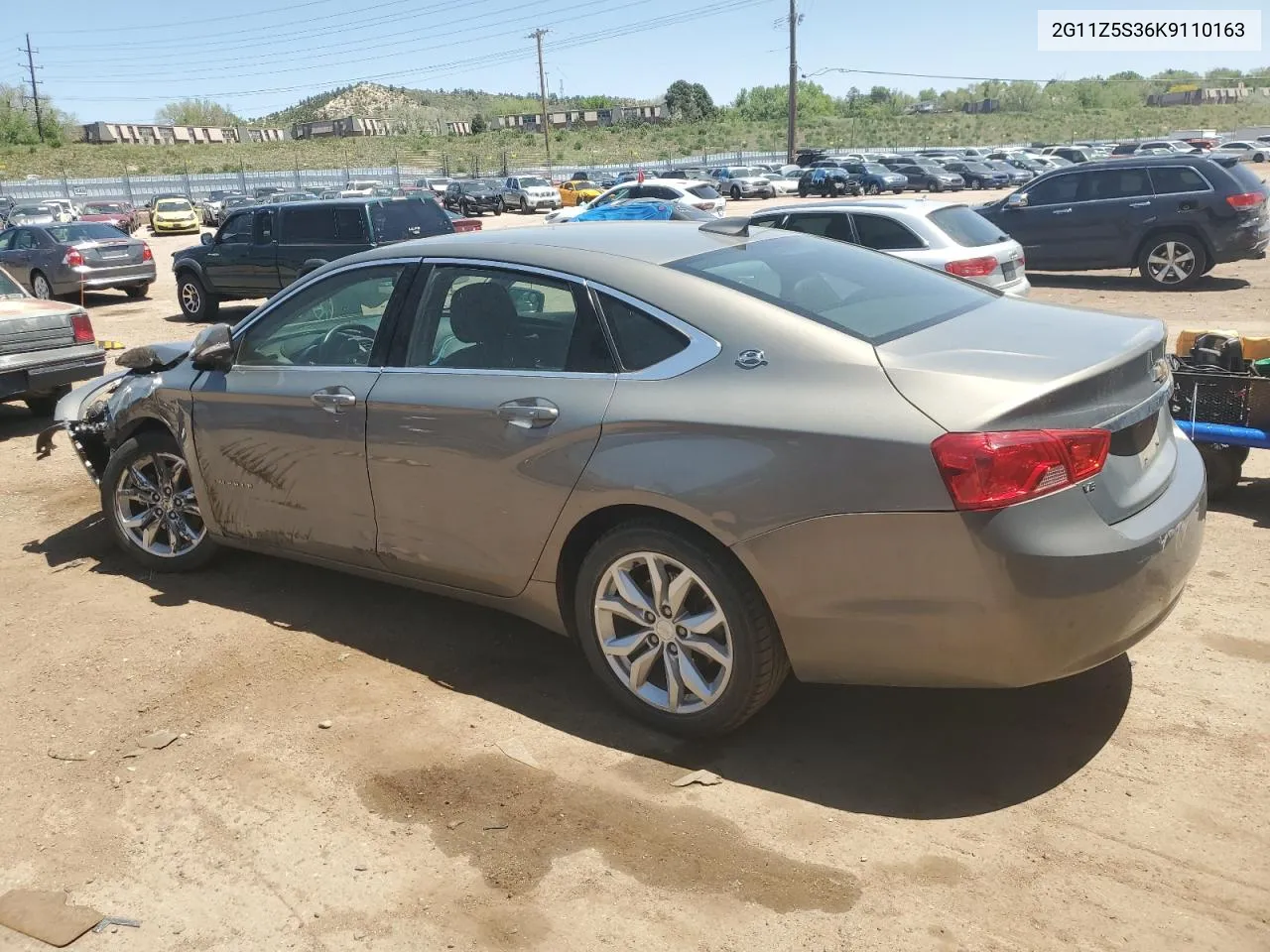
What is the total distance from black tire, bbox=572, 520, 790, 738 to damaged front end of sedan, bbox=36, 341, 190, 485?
2633 millimetres

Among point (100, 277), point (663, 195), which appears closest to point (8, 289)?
point (100, 277)

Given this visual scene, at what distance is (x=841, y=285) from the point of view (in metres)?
3.76

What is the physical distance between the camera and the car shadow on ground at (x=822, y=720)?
10.8 feet

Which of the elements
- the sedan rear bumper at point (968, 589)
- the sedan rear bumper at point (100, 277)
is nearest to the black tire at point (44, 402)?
the sedan rear bumper at point (968, 589)

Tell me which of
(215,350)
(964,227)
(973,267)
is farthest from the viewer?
(964,227)

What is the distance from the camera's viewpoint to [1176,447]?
11.9 ft

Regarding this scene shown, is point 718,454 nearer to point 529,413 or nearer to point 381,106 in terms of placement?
point 529,413

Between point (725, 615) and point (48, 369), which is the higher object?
point (48, 369)

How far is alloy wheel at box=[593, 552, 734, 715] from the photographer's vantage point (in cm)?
337

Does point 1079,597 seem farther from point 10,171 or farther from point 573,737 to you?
point 10,171

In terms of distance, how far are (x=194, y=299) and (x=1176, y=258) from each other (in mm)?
14428

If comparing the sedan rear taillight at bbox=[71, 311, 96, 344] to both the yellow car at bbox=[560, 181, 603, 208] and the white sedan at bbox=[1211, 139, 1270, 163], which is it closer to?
the yellow car at bbox=[560, 181, 603, 208]

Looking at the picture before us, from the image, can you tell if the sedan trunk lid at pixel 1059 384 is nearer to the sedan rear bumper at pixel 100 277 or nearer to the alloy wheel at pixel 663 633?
the alloy wheel at pixel 663 633

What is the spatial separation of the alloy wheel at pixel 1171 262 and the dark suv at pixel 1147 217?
0.04 ft
